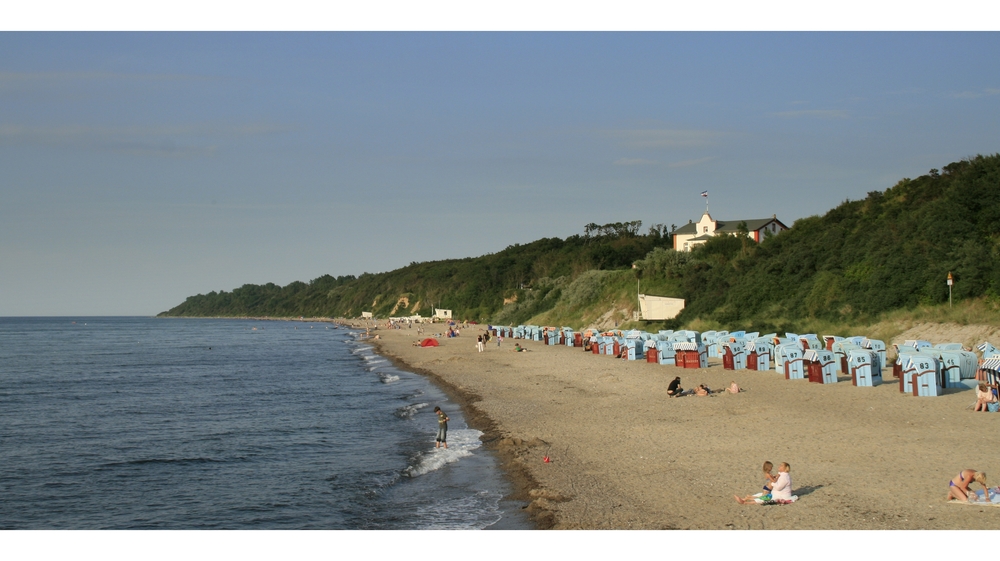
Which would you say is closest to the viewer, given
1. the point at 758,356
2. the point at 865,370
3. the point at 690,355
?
the point at 865,370

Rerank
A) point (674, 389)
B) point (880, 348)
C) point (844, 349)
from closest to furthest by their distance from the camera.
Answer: point (674, 389)
point (880, 348)
point (844, 349)

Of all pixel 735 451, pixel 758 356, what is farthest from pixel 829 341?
pixel 735 451

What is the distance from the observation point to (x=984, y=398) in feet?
50.0

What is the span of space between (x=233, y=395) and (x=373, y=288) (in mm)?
137128

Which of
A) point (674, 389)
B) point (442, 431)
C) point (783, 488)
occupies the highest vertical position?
point (674, 389)

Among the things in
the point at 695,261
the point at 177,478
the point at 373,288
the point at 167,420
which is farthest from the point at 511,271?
the point at 177,478

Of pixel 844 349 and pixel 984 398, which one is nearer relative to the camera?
pixel 984 398

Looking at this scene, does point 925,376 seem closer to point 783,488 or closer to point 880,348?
point 880,348

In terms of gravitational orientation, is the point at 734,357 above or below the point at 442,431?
above

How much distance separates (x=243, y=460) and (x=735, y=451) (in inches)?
395

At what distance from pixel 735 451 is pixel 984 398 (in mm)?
5869

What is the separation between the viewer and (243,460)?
53.3 ft

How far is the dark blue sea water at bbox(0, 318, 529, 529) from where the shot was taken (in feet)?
38.8

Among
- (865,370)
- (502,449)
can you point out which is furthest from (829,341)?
(502,449)
